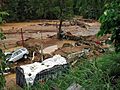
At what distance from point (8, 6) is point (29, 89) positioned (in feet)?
126

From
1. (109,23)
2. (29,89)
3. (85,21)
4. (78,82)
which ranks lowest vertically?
(85,21)

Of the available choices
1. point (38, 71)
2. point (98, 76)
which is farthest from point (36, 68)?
point (98, 76)

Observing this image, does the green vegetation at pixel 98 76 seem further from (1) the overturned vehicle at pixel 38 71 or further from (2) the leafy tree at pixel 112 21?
(1) the overturned vehicle at pixel 38 71

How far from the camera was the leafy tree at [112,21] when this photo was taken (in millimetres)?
6635

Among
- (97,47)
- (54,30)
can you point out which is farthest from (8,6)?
(97,47)

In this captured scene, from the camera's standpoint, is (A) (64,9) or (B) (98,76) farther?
(A) (64,9)

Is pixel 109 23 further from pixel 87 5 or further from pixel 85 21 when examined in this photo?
pixel 85 21

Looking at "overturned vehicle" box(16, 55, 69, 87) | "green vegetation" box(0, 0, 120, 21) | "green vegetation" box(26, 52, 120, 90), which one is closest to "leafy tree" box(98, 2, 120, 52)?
"green vegetation" box(26, 52, 120, 90)

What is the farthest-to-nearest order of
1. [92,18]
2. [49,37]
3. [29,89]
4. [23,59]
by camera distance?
[92,18]
[49,37]
[23,59]
[29,89]

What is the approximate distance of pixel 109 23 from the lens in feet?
22.1

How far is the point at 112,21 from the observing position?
6.66 m

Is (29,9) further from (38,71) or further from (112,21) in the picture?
(112,21)

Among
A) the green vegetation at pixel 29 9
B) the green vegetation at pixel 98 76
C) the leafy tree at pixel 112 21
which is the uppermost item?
the leafy tree at pixel 112 21

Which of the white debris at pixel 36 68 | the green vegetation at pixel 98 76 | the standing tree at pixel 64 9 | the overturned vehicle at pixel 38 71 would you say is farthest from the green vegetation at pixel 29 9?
the green vegetation at pixel 98 76
